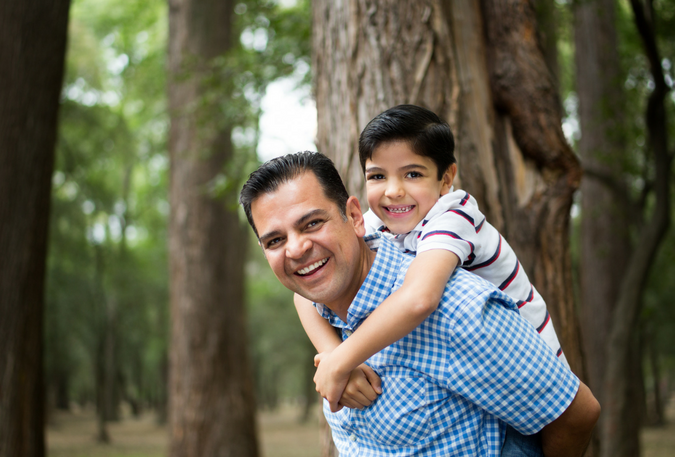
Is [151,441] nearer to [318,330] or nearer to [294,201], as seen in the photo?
[318,330]

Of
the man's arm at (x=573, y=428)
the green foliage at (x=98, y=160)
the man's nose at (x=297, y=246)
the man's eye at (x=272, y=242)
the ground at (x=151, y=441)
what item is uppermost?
the green foliage at (x=98, y=160)

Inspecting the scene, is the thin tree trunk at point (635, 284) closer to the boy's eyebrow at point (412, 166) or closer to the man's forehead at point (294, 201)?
the boy's eyebrow at point (412, 166)

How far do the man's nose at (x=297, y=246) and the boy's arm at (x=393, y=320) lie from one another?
0.89 ft

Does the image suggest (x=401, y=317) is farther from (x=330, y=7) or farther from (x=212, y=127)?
(x=212, y=127)

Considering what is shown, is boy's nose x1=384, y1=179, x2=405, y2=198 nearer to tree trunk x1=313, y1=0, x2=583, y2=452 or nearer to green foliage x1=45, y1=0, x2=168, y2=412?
tree trunk x1=313, y1=0, x2=583, y2=452

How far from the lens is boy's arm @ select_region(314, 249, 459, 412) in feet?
4.98

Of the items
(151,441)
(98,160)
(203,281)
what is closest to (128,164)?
(98,160)

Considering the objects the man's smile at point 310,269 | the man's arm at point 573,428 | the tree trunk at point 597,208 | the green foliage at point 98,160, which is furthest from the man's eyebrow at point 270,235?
the green foliage at point 98,160

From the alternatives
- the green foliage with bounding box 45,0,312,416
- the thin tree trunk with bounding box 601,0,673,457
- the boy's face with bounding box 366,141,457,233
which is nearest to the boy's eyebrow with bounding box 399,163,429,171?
the boy's face with bounding box 366,141,457,233

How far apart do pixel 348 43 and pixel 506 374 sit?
203cm

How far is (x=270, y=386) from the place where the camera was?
44.4 metres

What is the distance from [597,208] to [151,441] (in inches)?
640

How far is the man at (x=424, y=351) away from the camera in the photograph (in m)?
1.51

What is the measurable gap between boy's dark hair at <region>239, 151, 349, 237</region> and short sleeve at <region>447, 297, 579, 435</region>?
532 mm
